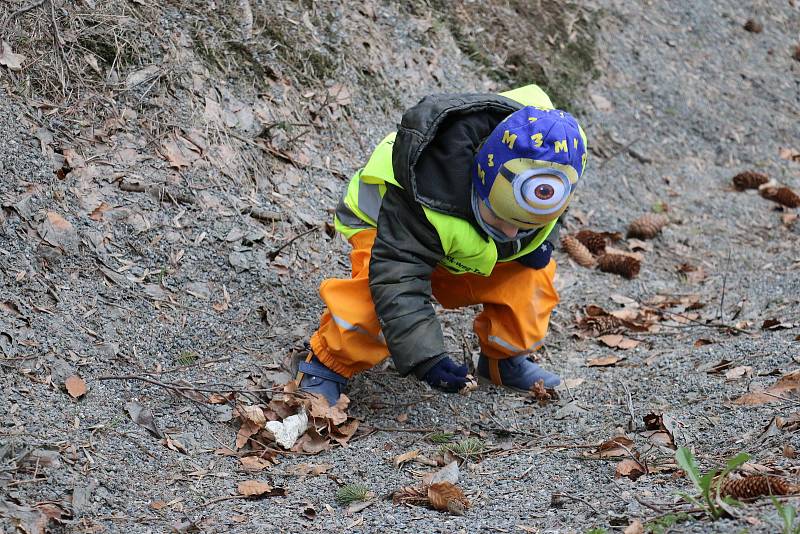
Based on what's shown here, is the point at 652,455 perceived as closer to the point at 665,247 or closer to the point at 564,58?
the point at 665,247

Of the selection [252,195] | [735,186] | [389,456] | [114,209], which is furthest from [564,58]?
[389,456]

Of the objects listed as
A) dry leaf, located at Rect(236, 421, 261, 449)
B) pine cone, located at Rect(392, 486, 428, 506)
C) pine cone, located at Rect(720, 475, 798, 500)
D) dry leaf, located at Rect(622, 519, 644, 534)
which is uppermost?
pine cone, located at Rect(720, 475, 798, 500)

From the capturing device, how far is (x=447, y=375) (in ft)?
10.3

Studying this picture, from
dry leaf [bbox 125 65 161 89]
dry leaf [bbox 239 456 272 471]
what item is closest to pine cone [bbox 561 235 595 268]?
dry leaf [bbox 125 65 161 89]

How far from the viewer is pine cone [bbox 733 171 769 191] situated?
5.89 meters

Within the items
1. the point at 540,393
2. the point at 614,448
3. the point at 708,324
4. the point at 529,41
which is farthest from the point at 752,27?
the point at 614,448

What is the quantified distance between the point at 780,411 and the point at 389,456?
1219mm

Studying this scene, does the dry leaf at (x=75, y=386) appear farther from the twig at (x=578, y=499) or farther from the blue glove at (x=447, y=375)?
the twig at (x=578, y=499)

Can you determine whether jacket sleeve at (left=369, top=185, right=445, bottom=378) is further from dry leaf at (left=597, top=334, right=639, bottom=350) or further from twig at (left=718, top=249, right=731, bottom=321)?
twig at (left=718, top=249, right=731, bottom=321)

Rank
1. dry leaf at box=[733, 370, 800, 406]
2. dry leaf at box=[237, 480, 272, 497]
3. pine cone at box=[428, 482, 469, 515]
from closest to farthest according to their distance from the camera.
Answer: pine cone at box=[428, 482, 469, 515]
dry leaf at box=[237, 480, 272, 497]
dry leaf at box=[733, 370, 800, 406]

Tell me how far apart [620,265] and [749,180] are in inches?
64.4

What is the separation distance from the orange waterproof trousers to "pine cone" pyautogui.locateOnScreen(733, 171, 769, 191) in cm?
277

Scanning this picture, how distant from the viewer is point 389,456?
307 cm

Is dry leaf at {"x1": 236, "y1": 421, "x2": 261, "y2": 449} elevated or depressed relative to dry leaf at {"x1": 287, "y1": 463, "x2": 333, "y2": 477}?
depressed
